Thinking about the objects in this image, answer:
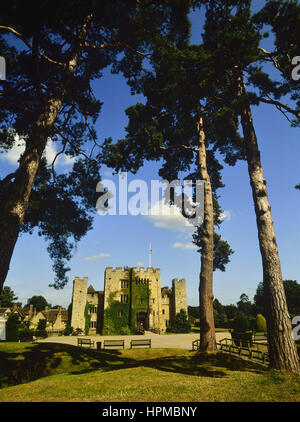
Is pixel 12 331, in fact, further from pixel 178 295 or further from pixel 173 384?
pixel 173 384

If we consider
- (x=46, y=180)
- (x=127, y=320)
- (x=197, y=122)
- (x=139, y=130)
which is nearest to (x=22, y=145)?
(x=46, y=180)

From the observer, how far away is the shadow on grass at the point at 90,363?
823cm

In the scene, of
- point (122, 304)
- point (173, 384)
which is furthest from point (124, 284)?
point (173, 384)

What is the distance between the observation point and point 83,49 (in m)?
9.83

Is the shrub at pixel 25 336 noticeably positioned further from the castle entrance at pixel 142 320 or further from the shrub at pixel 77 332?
the castle entrance at pixel 142 320

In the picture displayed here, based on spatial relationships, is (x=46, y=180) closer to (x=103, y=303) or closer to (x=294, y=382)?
(x=294, y=382)

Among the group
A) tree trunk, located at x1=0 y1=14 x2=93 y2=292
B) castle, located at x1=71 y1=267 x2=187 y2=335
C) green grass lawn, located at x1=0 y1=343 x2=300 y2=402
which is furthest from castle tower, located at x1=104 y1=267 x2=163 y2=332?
tree trunk, located at x1=0 y1=14 x2=93 y2=292

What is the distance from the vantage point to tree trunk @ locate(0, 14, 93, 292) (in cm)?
578

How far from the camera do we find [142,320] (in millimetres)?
35781

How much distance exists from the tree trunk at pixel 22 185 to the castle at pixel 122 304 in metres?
31.4

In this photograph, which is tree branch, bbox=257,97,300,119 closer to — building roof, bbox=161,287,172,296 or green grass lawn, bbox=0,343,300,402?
green grass lawn, bbox=0,343,300,402

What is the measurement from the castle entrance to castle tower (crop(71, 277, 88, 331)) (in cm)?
830

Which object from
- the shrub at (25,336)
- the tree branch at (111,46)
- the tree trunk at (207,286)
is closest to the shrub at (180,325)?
the shrub at (25,336)

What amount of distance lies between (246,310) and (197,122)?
312 feet
